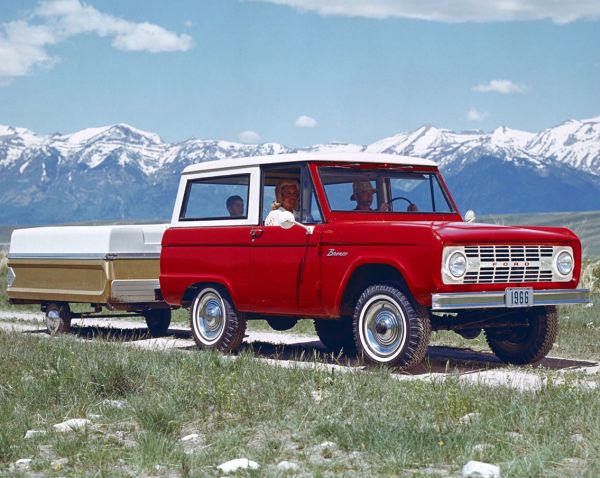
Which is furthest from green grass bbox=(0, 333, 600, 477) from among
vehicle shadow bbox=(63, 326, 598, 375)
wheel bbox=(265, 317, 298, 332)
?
wheel bbox=(265, 317, 298, 332)

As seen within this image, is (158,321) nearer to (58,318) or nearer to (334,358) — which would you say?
(58,318)

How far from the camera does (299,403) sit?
305 inches

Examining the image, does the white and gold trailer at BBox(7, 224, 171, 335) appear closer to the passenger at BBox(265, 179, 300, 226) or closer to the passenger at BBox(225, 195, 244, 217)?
the passenger at BBox(225, 195, 244, 217)

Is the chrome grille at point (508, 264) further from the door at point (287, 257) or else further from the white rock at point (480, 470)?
the white rock at point (480, 470)

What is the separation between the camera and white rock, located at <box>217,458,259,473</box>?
6012 mm

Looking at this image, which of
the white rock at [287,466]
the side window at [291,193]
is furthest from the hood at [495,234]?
the white rock at [287,466]

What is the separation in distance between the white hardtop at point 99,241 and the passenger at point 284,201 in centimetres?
328

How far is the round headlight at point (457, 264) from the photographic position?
31.8 feet

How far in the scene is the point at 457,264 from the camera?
9727 millimetres

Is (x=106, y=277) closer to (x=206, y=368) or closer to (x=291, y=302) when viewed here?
(x=291, y=302)

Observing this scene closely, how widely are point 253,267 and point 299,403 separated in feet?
12.9

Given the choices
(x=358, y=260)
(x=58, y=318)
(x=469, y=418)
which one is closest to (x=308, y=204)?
(x=358, y=260)

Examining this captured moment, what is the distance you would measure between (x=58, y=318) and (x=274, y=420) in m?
8.74

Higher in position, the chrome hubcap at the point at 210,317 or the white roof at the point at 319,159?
the white roof at the point at 319,159
